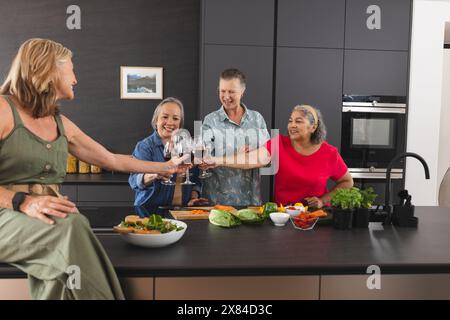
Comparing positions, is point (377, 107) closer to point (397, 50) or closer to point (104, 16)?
point (397, 50)

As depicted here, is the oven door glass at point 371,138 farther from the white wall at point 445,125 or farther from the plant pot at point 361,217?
the plant pot at point 361,217

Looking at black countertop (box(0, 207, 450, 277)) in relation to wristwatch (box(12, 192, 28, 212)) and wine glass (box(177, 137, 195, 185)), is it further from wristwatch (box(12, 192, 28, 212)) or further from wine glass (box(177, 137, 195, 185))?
wine glass (box(177, 137, 195, 185))

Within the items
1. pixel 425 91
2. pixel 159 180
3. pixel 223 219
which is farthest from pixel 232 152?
pixel 425 91

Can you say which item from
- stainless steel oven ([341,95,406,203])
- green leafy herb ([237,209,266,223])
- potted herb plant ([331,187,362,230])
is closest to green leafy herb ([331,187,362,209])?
potted herb plant ([331,187,362,230])

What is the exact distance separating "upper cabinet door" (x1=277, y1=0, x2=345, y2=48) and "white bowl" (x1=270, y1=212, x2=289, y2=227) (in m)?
2.32

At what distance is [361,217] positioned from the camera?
233 cm

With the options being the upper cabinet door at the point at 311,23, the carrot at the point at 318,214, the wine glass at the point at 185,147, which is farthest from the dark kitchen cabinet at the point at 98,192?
the carrot at the point at 318,214

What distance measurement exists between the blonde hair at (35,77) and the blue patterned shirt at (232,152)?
5.03 feet

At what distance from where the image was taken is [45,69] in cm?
175

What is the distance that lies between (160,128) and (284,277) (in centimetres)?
163

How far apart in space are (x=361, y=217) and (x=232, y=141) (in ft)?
3.73

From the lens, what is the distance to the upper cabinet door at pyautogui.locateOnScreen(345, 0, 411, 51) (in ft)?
14.2
